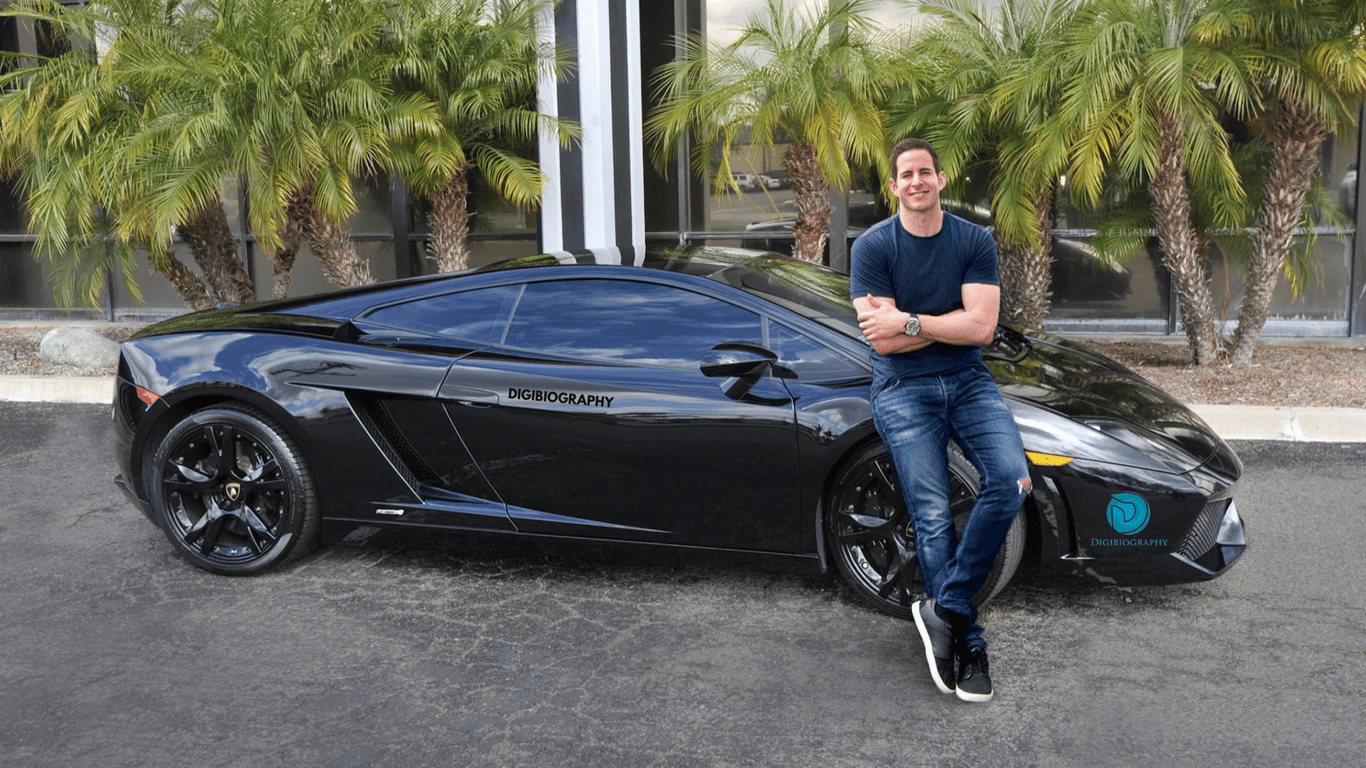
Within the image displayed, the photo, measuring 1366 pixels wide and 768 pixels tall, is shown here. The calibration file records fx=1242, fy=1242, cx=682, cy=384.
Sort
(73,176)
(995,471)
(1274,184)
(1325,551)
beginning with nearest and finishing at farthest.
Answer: (995,471) → (1325,551) → (1274,184) → (73,176)

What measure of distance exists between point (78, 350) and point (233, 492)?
6.65 m

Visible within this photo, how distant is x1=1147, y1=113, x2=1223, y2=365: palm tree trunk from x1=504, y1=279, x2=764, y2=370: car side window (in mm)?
5271

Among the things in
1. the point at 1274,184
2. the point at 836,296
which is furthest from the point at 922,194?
the point at 1274,184

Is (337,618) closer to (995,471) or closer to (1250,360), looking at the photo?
(995,471)

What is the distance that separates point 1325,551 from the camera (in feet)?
16.9

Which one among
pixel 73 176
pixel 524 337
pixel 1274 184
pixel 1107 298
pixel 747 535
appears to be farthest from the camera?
pixel 1107 298

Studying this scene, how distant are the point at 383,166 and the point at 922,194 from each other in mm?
6830

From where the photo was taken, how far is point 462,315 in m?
4.95

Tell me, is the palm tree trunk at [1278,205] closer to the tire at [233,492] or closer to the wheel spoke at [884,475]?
the wheel spoke at [884,475]

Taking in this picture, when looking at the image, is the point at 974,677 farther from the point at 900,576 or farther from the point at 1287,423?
the point at 1287,423

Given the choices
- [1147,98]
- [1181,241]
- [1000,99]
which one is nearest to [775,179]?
[1000,99]

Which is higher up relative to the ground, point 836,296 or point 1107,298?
point 836,296

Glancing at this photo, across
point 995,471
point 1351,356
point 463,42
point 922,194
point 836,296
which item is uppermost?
point 463,42

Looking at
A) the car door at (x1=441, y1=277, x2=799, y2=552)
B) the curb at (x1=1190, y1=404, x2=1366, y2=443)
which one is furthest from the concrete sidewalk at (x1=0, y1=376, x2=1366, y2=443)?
the car door at (x1=441, y1=277, x2=799, y2=552)
